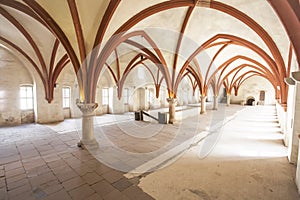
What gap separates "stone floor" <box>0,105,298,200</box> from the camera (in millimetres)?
2797

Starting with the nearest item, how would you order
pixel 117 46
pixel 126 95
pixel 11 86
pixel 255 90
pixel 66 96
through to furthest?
A: 1. pixel 11 86
2. pixel 117 46
3. pixel 66 96
4. pixel 126 95
5. pixel 255 90

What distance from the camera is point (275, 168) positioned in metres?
3.77

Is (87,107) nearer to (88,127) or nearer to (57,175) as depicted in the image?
(88,127)

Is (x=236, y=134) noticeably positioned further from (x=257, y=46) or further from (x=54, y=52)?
(x=54, y=52)

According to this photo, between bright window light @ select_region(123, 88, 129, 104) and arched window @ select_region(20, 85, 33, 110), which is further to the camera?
bright window light @ select_region(123, 88, 129, 104)

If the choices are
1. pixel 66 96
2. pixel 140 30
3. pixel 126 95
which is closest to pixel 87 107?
pixel 140 30

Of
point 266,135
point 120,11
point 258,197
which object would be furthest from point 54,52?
point 266,135

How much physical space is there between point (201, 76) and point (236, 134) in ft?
21.1

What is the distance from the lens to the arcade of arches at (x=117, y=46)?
4086mm

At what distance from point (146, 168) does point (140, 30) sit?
5025 millimetres

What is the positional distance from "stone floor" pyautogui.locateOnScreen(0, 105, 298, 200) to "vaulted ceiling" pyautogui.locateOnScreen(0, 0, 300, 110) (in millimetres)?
2050

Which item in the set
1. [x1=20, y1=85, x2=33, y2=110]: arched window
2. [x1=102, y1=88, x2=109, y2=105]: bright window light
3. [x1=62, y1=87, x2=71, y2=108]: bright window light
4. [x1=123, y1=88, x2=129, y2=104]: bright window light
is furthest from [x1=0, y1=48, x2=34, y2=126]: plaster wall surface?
[x1=123, y1=88, x2=129, y2=104]: bright window light

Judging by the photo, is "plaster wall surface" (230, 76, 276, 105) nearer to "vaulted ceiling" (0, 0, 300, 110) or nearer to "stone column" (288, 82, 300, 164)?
"vaulted ceiling" (0, 0, 300, 110)

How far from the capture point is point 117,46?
27.0ft
